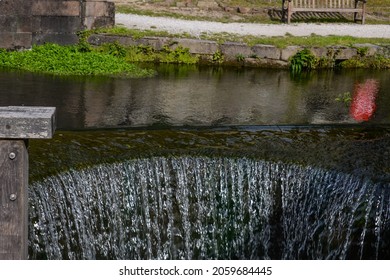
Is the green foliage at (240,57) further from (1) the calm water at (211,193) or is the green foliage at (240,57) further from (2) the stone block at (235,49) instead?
(1) the calm water at (211,193)

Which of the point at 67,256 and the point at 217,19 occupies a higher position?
the point at 217,19

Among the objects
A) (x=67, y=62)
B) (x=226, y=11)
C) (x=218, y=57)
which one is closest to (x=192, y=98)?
(x=67, y=62)

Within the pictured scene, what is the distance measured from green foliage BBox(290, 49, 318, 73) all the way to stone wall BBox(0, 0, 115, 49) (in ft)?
11.5

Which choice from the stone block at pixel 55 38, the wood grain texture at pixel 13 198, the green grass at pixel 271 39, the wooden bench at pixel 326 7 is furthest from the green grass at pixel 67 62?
the wood grain texture at pixel 13 198

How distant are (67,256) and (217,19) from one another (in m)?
12.0

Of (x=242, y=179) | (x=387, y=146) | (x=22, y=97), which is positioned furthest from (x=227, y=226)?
(x=22, y=97)

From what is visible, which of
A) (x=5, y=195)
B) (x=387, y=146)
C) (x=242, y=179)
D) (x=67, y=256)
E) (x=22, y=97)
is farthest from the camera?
(x=22, y=97)

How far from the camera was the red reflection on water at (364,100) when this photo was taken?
1036cm

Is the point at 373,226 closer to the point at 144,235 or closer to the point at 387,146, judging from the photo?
the point at 387,146

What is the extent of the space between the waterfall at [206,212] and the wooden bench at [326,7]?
11103 mm

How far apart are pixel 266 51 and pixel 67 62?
3.46 metres

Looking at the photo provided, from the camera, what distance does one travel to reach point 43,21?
14156 millimetres

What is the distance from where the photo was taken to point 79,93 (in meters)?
11.2

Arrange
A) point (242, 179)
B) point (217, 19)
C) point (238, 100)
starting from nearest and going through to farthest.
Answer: point (242, 179)
point (238, 100)
point (217, 19)
